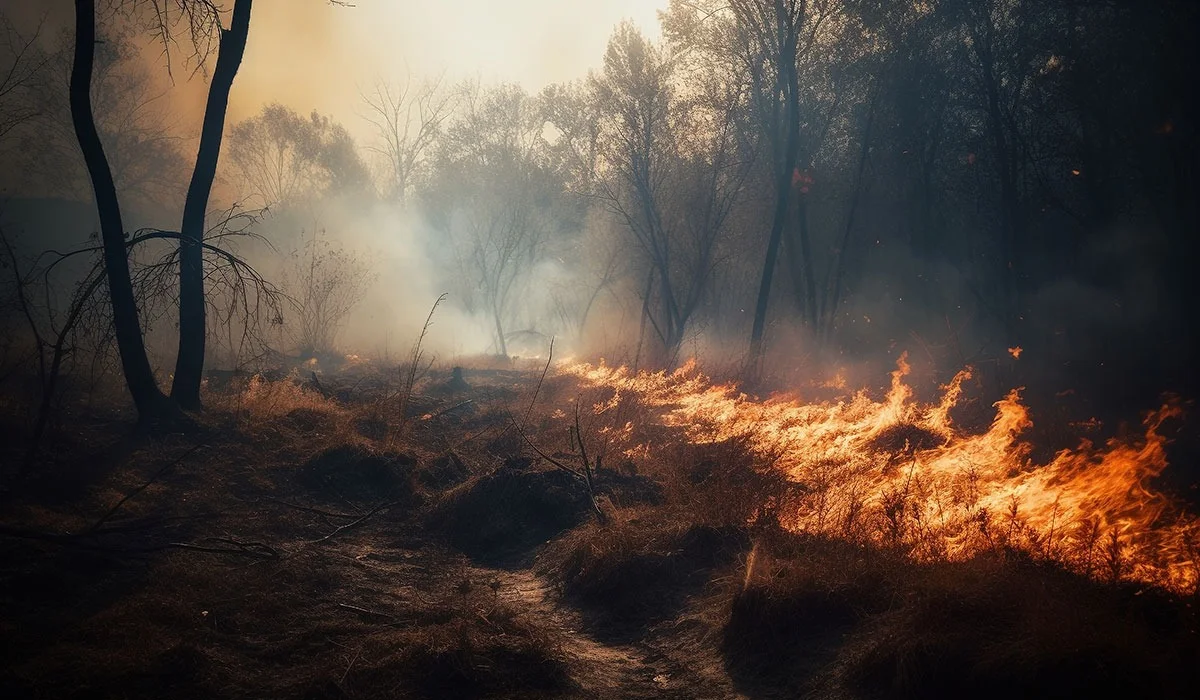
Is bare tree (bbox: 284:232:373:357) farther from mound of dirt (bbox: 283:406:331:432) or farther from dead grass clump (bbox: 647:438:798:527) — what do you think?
dead grass clump (bbox: 647:438:798:527)

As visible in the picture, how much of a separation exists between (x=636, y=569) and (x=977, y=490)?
12.4 feet

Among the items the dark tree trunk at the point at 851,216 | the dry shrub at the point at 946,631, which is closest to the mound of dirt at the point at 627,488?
the dry shrub at the point at 946,631

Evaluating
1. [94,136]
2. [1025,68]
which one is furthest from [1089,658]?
[1025,68]

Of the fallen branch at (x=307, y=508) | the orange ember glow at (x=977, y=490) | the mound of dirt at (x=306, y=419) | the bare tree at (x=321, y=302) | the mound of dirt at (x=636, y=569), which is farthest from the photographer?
the bare tree at (x=321, y=302)

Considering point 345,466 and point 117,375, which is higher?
point 117,375

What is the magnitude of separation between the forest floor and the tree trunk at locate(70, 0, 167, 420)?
0.58m

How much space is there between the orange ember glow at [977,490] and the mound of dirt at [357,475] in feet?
12.5

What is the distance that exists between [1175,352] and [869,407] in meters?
4.75

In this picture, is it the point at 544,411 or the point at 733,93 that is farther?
the point at 733,93

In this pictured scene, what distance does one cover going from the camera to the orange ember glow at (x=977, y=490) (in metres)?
5.45

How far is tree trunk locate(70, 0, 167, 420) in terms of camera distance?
9352 millimetres

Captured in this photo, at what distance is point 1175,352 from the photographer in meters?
9.88

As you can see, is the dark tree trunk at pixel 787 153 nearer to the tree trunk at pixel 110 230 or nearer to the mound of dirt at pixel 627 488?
the mound of dirt at pixel 627 488

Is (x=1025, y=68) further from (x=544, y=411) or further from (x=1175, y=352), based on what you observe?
(x=544, y=411)
